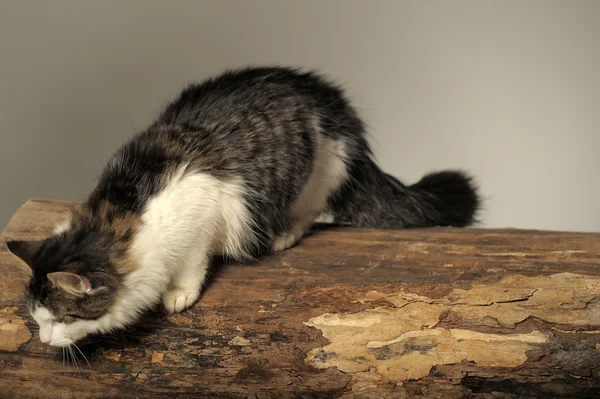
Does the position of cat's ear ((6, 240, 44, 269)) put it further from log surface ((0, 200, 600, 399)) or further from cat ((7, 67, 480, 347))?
log surface ((0, 200, 600, 399))

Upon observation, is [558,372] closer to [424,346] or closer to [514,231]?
[424,346]

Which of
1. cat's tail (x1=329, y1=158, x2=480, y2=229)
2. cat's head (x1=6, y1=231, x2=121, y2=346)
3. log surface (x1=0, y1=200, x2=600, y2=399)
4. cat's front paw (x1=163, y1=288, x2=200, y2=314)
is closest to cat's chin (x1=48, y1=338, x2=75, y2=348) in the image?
cat's head (x1=6, y1=231, x2=121, y2=346)

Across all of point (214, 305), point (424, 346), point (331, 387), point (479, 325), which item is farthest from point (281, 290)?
point (479, 325)

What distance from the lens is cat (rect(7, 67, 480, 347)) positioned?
1.94 m

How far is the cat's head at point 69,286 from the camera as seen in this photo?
187 centimetres

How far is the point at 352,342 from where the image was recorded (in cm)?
205

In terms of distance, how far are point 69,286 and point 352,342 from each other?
851 millimetres

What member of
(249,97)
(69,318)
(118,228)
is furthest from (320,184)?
(69,318)

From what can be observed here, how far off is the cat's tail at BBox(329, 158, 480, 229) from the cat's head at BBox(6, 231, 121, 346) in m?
1.15

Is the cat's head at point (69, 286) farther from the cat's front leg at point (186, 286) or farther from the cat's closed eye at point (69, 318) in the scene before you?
the cat's front leg at point (186, 286)

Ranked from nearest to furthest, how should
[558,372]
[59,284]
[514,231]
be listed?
[59,284], [558,372], [514,231]

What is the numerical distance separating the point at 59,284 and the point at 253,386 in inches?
26.0

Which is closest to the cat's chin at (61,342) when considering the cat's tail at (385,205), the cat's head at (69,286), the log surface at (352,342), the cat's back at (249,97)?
the cat's head at (69,286)

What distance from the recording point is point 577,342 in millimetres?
1993
